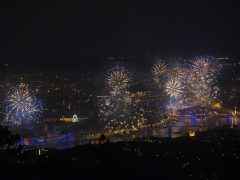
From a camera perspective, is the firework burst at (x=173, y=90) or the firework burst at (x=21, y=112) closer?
the firework burst at (x=21, y=112)

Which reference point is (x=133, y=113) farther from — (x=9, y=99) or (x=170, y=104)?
(x=9, y=99)

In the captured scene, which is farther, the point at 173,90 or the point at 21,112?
the point at 173,90

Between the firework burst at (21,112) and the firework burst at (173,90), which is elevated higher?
the firework burst at (173,90)

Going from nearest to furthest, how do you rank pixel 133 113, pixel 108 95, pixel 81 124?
pixel 81 124
pixel 133 113
pixel 108 95

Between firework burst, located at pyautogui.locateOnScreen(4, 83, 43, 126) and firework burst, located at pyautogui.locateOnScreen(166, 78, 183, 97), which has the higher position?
firework burst, located at pyautogui.locateOnScreen(166, 78, 183, 97)

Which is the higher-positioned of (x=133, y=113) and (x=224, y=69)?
(x=224, y=69)

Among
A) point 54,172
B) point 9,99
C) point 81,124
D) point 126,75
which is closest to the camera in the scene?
point 54,172

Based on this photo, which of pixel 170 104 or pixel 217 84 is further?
pixel 217 84

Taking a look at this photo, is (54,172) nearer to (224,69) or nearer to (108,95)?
(108,95)

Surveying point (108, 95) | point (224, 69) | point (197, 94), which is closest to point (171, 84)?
point (197, 94)

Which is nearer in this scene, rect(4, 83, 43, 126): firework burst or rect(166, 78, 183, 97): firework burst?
rect(4, 83, 43, 126): firework burst

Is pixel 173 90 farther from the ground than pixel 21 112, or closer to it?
farther from the ground
